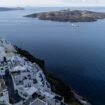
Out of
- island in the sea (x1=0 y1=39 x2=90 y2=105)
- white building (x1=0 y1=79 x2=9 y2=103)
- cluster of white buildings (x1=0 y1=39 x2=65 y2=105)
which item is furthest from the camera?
island in the sea (x1=0 y1=39 x2=90 y2=105)

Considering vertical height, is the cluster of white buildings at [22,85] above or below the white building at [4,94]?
below

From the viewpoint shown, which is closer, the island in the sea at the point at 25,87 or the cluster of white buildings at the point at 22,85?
the cluster of white buildings at the point at 22,85

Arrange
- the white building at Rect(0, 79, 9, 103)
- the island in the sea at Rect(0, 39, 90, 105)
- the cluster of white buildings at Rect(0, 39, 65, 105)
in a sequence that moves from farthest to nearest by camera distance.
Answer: the island in the sea at Rect(0, 39, 90, 105), the cluster of white buildings at Rect(0, 39, 65, 105), the white building at Rect(0, 79, 9, 103)

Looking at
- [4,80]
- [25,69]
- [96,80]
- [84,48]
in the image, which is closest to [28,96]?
[4,80]

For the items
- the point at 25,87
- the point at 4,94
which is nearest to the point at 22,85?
the point at 25,87

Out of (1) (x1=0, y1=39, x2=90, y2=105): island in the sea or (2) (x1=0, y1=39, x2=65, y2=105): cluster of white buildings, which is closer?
(2) (x1=0, y1=39, x2=65, y2=105): cluster of white buildings

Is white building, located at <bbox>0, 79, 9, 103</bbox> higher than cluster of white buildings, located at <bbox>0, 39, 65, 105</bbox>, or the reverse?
white building, located at <bbox>0, 79, 9, 103</bbox>

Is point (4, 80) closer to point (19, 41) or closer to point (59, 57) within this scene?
point (59, 57)

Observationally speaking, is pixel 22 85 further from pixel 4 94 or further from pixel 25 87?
pixel 4 94
